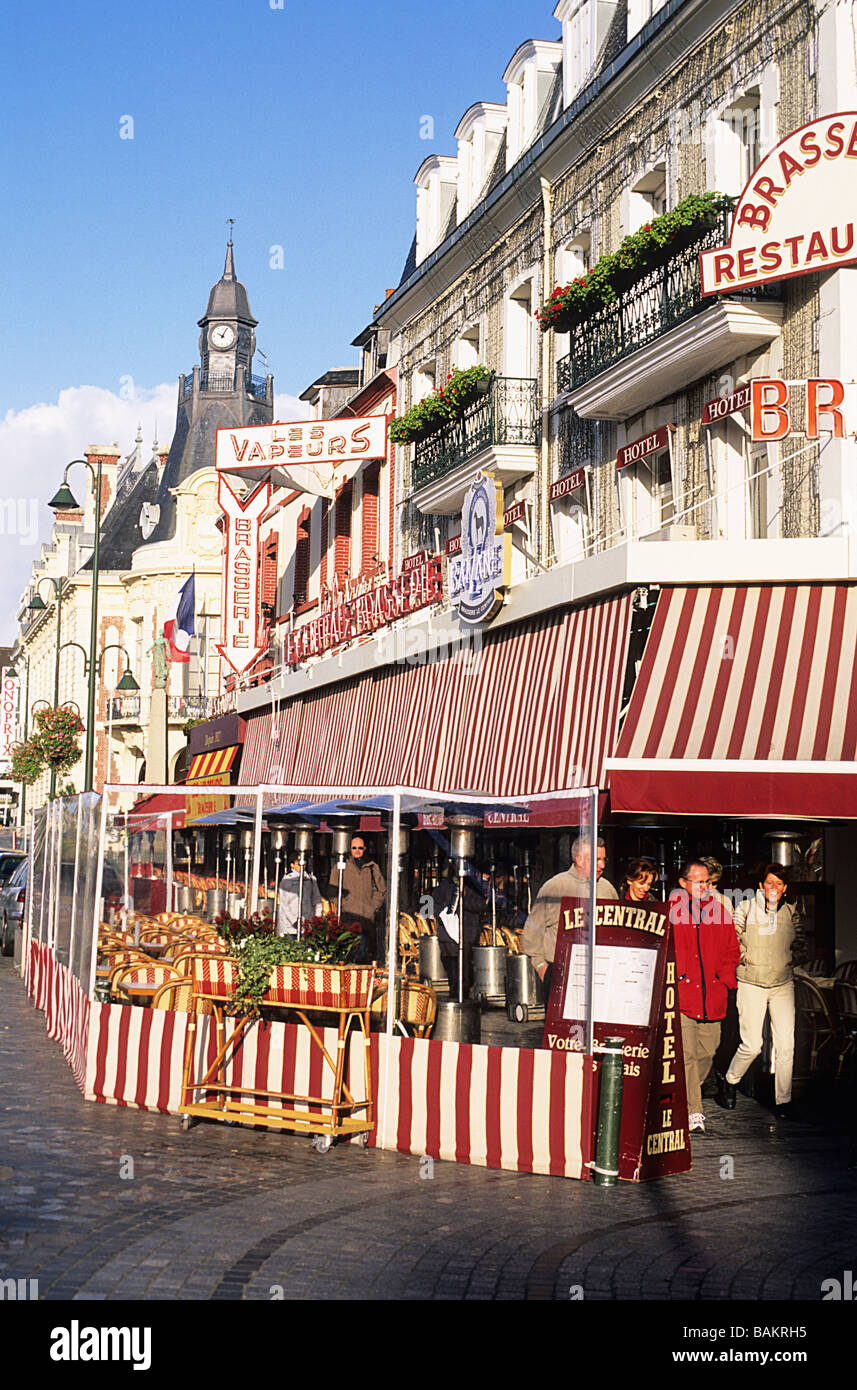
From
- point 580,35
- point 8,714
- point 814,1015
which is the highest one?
point 580,35

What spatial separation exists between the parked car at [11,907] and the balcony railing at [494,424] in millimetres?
10854

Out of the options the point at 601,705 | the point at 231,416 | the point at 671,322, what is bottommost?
the point at 601,705

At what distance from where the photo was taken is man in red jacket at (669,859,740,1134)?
11.3m

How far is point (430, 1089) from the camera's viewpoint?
10.2 meters

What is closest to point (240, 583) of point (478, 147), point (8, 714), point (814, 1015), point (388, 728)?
point (478, 147)

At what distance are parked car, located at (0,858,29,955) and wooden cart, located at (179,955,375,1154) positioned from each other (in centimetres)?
1746

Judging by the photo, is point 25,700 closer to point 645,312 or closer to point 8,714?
point 8,714

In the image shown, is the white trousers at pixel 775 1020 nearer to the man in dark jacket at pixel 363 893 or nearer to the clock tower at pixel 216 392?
the man in dark jacket at pixel 363 893

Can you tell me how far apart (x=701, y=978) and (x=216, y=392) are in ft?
184

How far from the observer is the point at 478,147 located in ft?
82.7

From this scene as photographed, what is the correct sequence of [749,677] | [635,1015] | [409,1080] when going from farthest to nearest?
[749,677], [409,1080], [635,1015]
